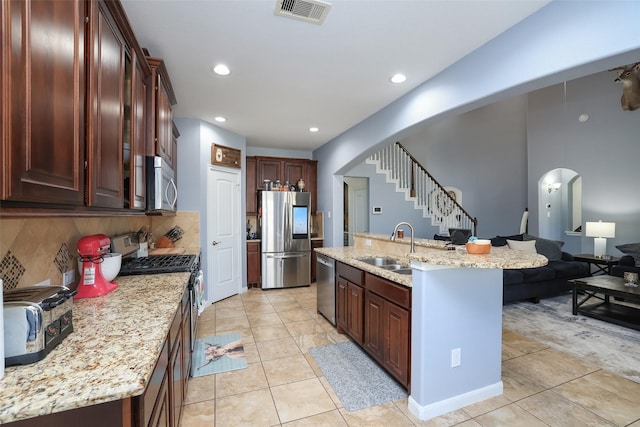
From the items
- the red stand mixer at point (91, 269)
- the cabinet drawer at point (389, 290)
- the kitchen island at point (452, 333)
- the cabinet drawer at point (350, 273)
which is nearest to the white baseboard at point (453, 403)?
the kitchen island at point (452, 333)

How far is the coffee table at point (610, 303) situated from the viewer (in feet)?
11.2

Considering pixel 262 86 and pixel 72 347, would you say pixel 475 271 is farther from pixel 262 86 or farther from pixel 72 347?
pixel 262 86

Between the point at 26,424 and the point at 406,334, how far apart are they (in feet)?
6.52

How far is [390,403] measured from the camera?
7.00ft

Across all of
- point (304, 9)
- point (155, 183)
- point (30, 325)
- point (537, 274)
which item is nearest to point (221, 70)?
point (304, 9)

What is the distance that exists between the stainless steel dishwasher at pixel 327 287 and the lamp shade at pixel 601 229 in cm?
526

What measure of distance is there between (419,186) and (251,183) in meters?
3.73

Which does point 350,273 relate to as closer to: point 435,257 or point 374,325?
point 374,325

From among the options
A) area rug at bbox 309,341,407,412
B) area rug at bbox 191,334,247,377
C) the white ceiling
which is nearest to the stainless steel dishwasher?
area rug at bbox 309,341,407,412

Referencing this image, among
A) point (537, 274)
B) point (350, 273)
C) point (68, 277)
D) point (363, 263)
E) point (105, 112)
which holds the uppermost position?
point (105, 112)

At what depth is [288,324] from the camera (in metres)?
3.63

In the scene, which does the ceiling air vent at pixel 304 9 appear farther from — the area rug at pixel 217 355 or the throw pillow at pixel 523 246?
the throw pillow at pixel 523 246

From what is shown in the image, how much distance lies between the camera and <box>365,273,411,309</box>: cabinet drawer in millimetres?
2137

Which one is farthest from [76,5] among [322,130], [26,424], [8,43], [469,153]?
[469,153]
